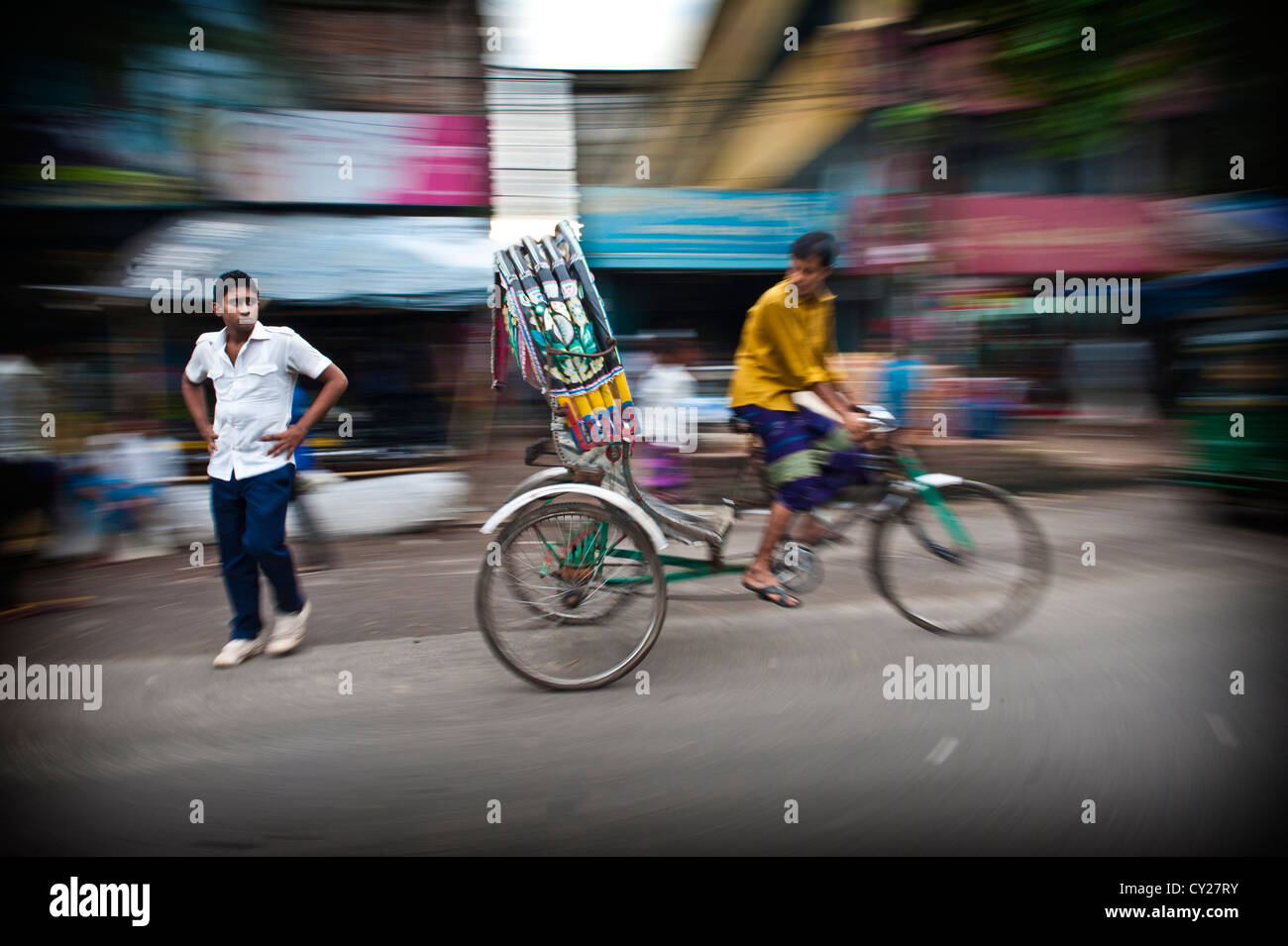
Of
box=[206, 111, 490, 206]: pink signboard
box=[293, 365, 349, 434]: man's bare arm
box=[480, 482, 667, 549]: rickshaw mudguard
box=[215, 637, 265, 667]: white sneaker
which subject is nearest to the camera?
box=[480, 482, 667, 549]: rickshaw mudguard

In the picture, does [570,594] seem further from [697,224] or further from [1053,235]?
[1053,235]

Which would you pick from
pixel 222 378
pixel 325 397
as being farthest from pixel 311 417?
pixel 222 378

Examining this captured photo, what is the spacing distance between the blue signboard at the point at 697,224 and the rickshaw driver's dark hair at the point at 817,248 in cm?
717

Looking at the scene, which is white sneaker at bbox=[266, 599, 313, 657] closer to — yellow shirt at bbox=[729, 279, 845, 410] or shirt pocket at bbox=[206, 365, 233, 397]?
shirt pocket at bbox=[206, 365, 233, 397]

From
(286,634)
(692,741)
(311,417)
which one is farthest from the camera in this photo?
(286,634)

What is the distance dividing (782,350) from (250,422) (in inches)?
89.1

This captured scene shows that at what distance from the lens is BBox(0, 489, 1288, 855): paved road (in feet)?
8.06

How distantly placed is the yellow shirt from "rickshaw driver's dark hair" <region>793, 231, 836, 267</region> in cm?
14

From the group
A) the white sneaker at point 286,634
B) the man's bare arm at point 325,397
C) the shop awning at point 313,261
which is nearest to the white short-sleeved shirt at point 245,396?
the man's bare arm at point 325,397

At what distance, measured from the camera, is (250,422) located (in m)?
3.53

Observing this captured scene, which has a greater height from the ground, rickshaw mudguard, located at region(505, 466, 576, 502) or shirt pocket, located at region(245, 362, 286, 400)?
shirt pocket, located at region(245, 362, 286, 400)

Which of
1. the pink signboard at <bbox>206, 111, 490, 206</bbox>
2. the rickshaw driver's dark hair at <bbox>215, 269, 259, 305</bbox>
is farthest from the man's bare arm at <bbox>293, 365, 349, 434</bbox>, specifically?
the pink signboard at <bbox>206, 111, 490, 206</bbox>

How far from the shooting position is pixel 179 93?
296 inches

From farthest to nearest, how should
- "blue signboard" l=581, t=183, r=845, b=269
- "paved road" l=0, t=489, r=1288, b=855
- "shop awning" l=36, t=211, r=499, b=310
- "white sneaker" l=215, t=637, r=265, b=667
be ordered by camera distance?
"blue signboard" l=581, t=183, r=845, b=269 → "shop awning" l=36, t=211, r=499, b=310 → "white sneaker" l=215, t=637, r=265, b=667 → "paved road" l=0, t=489, r=1288, b=855
